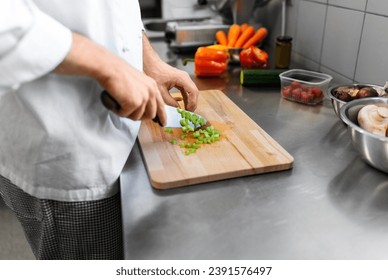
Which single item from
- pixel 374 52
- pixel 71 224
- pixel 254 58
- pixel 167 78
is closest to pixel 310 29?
pixel 254 58

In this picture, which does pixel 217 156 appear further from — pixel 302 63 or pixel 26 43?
pixel 302 63

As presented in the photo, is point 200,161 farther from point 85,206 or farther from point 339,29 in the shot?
point 339,29

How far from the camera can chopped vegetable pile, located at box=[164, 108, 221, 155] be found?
2.33 feet

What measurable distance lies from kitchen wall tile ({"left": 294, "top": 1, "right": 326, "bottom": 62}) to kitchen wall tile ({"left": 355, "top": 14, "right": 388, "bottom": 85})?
201mm

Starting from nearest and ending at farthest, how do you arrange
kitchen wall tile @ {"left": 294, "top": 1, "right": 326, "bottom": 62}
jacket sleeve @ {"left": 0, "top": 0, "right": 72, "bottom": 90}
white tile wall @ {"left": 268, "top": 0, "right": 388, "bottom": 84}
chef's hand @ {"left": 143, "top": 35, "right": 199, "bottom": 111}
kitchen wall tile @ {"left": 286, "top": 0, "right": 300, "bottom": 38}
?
1. jacket sleeve @ {"left": 0, "top": 0, "right": 72, "bottom": 90}
2. chef's hand @ {"left": 143, "top": 35, "right": 199, "bottom": 111}
3. white tile wall @ {"left": 268, "top": 0, "right": 388, "bottom": 84}
4. kitchen wall tile @ {"left": 294, "top": 1, "right": 326, "bottom": 62}
5. kitchen wall tile @ {"left": 286, "top": 0, "right": 300, "bottom": 38}

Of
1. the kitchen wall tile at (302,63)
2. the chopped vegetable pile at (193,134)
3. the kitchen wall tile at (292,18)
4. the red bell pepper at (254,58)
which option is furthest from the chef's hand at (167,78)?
the kitchen wall tile at (292,18)

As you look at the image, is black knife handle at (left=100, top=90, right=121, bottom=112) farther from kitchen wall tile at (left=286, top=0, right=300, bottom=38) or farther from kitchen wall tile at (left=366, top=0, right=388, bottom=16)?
kitchen wall tile at (left=286, top=0, right=300, bottom=38)

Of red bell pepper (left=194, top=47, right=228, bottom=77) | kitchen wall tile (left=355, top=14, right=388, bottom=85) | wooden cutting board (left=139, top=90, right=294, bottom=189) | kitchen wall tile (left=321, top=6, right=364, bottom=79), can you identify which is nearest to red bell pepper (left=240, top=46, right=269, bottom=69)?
red bell pepper (left=194, top=47, right=228, bottom=77)

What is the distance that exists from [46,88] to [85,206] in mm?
229

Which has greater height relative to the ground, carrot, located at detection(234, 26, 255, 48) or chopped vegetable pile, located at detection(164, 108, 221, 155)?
carrot, located at detection(234, 26, 255, 48)

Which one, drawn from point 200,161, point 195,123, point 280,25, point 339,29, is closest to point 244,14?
point 280,25

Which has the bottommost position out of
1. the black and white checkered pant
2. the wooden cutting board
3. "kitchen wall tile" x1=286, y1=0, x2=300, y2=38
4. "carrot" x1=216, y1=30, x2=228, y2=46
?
the black and white checkered pant

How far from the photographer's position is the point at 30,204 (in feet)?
2.41

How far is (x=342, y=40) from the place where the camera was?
1.05m
